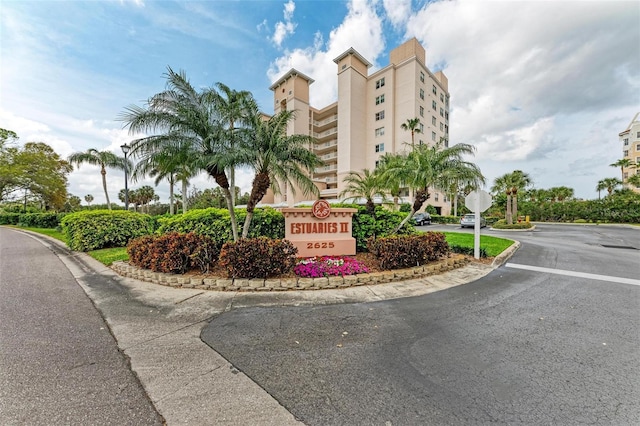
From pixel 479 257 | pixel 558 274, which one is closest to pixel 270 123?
pixel 479 257

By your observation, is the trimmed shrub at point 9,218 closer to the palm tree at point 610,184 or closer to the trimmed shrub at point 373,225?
the trimmed shrub at point 373,225

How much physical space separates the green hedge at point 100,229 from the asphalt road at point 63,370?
657 cm

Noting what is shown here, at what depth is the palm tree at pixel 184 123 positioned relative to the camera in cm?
697

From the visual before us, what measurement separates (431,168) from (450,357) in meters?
7.02

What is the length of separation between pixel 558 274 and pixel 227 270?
8718 millimetres

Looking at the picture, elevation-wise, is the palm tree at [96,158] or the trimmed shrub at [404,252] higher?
the palm tree at [96,158]

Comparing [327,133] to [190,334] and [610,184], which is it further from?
[610,184]

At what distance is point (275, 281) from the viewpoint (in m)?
5.65

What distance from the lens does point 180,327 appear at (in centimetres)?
384

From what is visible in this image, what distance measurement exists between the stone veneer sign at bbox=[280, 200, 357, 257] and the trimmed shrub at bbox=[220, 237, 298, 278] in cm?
167

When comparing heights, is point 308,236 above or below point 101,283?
above

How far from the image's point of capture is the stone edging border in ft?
18.3

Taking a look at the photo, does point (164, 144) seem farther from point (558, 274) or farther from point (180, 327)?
point (558, 274)

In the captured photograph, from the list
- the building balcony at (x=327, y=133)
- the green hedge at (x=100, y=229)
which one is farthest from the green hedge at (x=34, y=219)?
the building balcony at (x=327, y=133)
